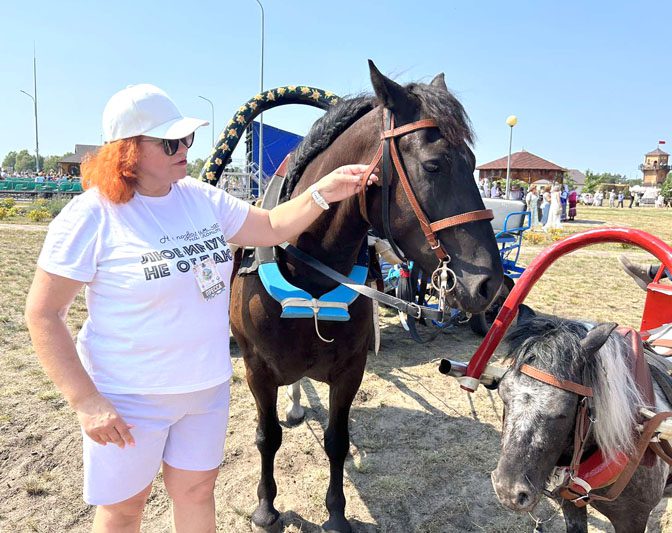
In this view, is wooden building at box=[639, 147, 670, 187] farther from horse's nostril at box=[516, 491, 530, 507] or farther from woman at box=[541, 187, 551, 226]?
horse's nostril at box=[516, 491, 530, 507]

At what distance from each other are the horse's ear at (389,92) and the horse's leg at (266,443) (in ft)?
5.14

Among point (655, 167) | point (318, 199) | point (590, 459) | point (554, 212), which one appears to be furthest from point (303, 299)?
point (655, 167)

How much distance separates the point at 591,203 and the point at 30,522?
184 ft

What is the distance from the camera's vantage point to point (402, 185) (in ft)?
5.82

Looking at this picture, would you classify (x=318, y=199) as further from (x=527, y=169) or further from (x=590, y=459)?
(x=527, y=169)

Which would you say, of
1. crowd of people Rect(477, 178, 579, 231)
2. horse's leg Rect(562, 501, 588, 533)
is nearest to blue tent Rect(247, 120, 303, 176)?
horse's leg Rect(562, 501, 588, 533)

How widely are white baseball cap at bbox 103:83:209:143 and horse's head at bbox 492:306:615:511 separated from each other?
58.4 inches

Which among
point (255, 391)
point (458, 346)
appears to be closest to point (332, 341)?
point (255, 391)

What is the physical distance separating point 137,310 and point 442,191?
1.16 meters

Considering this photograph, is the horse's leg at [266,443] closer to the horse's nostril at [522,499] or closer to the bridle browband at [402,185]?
the bridle browband at [402,185]

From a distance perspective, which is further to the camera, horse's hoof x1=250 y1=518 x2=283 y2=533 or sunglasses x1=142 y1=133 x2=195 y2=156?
horse's hoof x1=250 y1=518 x2=283 y2=533

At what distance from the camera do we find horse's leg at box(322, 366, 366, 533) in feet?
8.41

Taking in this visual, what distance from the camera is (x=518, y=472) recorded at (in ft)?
5.29

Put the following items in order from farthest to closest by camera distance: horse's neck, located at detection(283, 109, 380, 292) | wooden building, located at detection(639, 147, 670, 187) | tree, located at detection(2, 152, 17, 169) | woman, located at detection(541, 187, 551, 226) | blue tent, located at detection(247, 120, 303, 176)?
tree, located at detection(2, 152, 17, 169) < wooden building, located at detection(639, 147, 670, 187) < woman, located at detection(541, 187, 551, 226) < blue tent, located at detection(247, 120, 303, 176) < horse's neck, located at detection(283, 109, 380, 292)
